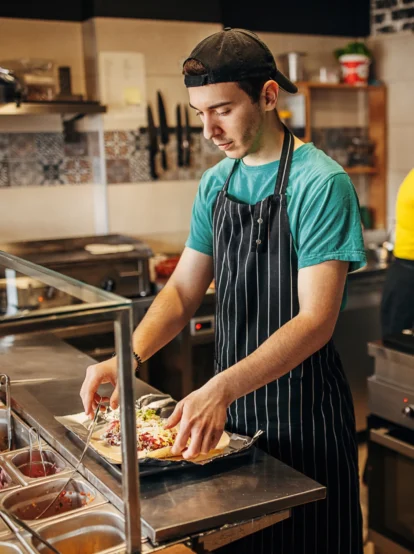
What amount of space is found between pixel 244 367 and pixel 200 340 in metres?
2.48

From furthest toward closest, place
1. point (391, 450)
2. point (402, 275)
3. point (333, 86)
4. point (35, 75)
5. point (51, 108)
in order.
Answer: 1. point (333, 86)
2. point (35, 75)
3. point (51, 108)
4. point (402, 275)
5. point (391, 450)

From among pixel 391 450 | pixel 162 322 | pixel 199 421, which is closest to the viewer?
pixel 199 421

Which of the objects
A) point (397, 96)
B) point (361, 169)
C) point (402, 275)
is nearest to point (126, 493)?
point (402, 275)

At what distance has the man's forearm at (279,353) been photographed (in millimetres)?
1715

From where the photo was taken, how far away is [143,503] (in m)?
1.53

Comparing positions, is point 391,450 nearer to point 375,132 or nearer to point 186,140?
point 186,140

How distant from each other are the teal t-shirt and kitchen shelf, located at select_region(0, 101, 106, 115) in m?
2.28

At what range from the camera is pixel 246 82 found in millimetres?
1873

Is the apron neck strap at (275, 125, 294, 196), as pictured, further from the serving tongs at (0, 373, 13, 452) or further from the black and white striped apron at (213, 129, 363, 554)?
the serving tongs at (0, 373, 13, 452)

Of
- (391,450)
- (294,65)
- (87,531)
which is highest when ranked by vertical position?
(294,65)

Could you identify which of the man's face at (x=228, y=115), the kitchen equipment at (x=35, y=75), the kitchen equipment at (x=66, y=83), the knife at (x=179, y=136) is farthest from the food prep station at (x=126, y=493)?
the knife at (x=179, y=136)

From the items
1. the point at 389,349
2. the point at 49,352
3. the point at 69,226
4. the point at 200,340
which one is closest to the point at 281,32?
the point at 69,226

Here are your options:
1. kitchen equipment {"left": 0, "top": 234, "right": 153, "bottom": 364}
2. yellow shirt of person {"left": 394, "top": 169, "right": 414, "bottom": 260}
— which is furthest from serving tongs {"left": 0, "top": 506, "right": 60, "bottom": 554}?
yellow shirt of person {"left": 394, "top": 169, "right": 414, "bottom": 260}

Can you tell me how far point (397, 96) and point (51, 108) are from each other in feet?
8.80
